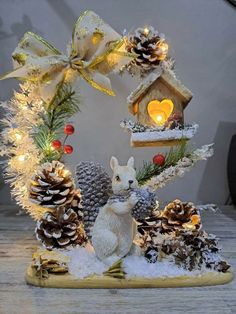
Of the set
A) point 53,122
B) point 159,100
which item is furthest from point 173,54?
point 53,122

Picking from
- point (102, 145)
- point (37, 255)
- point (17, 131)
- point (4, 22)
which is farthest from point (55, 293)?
point (4, 22)

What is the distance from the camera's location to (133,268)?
0.74 meters

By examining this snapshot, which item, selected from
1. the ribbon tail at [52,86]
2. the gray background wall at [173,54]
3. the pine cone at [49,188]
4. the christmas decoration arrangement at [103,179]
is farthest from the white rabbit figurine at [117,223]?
the gray background wall at [173,54]

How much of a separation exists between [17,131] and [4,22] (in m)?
→ 0.46

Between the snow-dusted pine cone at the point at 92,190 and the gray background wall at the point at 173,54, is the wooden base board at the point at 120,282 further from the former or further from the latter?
the gray background wall at the point at 173,54

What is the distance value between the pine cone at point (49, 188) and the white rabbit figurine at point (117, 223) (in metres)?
0.10

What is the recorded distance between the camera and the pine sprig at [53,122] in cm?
89

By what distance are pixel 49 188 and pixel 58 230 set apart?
3.1 inches

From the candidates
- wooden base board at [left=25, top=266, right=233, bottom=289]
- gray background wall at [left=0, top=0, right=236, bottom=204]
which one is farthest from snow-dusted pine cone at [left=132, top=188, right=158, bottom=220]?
gray background wall at [left=0, top=0, right=236, bottom=204]

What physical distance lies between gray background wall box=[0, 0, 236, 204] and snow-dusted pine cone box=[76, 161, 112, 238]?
43cm

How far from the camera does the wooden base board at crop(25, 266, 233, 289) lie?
699 millimetres

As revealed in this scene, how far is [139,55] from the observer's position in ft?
2.80

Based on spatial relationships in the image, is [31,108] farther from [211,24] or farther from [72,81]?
[211,24]

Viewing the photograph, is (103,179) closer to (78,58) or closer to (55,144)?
(55,144)
